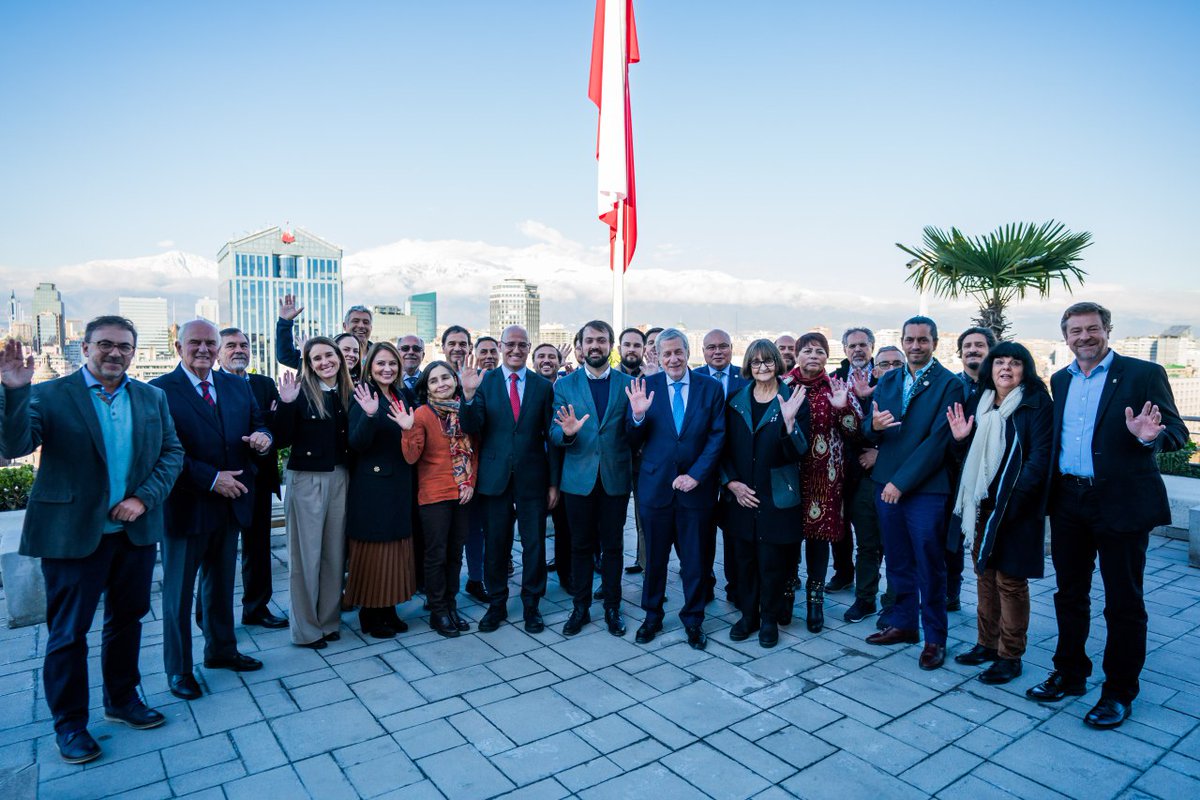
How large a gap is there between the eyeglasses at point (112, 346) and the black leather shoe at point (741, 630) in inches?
136

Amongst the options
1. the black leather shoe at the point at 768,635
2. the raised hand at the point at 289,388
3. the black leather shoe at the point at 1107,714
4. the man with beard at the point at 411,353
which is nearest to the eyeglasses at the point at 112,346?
the raised hand at the point at 289,388

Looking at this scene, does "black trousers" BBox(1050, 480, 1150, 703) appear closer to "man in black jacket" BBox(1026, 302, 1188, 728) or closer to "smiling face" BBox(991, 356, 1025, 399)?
"man in black jacket" BBox(1026, 302, 1188, 728)

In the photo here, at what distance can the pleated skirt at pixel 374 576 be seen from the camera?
4129mm

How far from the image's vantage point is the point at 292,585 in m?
3.95

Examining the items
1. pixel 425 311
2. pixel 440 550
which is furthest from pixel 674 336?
pixel 425 311

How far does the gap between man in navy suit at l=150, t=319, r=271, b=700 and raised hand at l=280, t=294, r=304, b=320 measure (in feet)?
4.41

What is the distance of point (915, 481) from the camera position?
3789mm

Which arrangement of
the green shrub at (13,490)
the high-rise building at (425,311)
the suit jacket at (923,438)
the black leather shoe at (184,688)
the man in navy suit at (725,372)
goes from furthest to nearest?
the high-rise building at (425,311) < the green shrub at (13,490) < the man in navy suit at (725,372) < the suit jacket at (923,438) < the black leather shoe at (184,688)

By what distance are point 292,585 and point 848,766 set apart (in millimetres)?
2999

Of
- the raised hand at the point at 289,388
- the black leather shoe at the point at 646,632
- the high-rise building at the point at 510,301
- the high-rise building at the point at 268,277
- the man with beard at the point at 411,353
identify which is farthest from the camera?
the high-rise building at the point at 268,277

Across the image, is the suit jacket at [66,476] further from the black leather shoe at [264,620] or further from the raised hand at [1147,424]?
the raised hand at [1147,424]

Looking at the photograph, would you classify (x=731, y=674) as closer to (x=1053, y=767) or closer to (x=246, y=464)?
(x=1053, y=767)

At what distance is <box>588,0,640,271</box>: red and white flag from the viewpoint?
8328 mm

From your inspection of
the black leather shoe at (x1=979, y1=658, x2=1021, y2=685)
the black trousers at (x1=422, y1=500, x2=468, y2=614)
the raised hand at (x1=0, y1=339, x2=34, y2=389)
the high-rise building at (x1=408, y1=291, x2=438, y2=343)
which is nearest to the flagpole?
the black trousers at (x1=422, y1=500, x2=468, y2=614)
